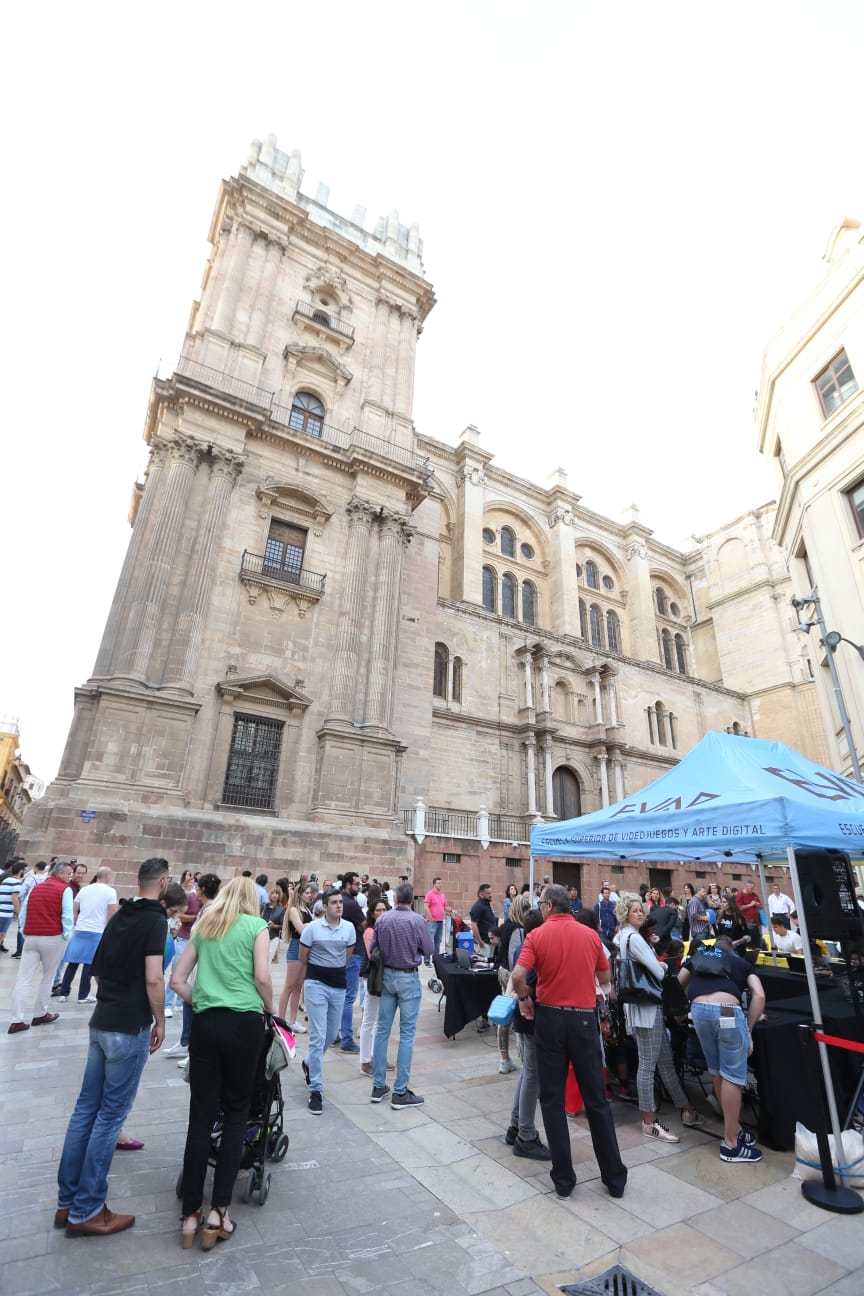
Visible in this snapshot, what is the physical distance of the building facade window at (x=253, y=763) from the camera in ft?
55.5

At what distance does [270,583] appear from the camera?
19.0 metres

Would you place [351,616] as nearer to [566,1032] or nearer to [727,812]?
[727,812]

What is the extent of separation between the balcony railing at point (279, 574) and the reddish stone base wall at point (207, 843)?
23.8 ft

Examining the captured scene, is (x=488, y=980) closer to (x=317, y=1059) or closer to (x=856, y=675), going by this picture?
(x=317, y=1059)

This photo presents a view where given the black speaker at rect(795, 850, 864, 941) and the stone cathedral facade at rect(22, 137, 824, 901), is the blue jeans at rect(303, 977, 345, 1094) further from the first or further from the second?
the stone cathedral facade at rect(22, 137, 824, 901)

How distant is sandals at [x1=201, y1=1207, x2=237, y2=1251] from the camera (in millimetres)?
3250

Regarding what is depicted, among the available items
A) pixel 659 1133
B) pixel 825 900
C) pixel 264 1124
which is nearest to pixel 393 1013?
pixel 264 1124

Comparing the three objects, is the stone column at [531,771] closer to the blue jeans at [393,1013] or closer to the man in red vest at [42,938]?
the man in red vest at [42,938]

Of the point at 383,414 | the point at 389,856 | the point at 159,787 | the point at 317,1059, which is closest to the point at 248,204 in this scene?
the point at 383,414

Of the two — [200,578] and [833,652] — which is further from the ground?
[200,578]

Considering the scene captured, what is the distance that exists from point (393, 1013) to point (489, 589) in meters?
30.6

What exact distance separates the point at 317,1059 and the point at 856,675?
16436 mm

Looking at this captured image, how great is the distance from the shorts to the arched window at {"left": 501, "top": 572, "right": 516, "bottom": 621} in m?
30.9

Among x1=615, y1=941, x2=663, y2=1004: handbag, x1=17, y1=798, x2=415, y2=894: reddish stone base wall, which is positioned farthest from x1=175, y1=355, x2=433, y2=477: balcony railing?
x1=615, y1=941, x2=663, y2=1004: handbag
